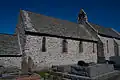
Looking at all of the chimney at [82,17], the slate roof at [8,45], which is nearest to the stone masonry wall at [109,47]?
the chimney at [82,17]

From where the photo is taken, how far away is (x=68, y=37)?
2058cm

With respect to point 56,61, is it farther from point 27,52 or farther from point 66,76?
point 66,76

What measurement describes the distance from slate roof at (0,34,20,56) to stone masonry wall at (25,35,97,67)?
5.01 ft

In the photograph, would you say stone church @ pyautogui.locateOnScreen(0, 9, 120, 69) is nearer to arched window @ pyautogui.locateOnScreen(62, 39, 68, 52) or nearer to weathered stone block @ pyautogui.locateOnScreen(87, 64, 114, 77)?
arched window @ pyautogui.locateOnScreen(62, 39, 68, 52)

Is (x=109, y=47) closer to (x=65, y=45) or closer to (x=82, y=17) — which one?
(x=82, y=17)

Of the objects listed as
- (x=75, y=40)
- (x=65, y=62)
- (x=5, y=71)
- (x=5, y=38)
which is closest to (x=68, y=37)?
(x=75, y=40)

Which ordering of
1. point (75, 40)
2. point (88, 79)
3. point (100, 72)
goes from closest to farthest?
point (88, 79) < point (100, 72) < point (75, 40)

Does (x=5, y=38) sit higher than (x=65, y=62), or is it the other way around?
(x=5, y=38)

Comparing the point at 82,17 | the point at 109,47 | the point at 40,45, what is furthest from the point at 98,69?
the point at 82,17

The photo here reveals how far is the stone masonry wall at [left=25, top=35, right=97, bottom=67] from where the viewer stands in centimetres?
1647

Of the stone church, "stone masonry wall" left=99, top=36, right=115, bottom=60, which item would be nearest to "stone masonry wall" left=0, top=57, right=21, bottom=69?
A: the stone church

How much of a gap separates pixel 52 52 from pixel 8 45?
227 inches

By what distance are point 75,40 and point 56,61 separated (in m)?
5.22

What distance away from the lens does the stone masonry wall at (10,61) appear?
1456 centimetres
